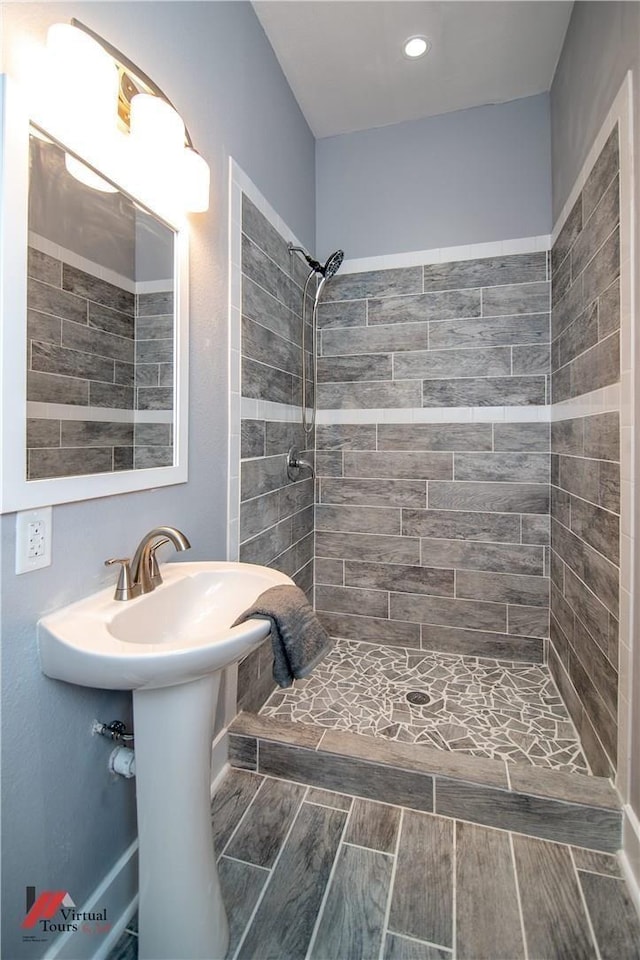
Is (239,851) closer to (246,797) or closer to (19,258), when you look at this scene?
(246,797)

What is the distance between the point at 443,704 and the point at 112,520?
167cm

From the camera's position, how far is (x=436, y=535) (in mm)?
2514

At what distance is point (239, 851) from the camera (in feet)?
4.45

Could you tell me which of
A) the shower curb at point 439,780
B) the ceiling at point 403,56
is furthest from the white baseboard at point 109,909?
the ceiling at point 403,56

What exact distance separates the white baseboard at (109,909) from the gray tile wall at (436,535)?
1599 mm

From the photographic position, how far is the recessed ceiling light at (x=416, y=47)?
1.99 m

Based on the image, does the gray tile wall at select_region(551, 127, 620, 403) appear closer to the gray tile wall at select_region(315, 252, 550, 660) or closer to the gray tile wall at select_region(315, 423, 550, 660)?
the gray tile wall at select_region(315, 252, 550, 660)

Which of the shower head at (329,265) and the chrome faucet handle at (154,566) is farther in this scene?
the shower head at (329,265)

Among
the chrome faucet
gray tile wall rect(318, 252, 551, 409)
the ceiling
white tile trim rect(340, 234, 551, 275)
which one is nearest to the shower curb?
the chrome faucet

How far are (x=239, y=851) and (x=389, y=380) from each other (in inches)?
85.8

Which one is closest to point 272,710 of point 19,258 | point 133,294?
point 133,294

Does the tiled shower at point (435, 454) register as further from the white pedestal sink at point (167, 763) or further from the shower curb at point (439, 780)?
the white pedestal sink at point (167, 763)

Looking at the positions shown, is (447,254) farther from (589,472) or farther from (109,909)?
(109,909)

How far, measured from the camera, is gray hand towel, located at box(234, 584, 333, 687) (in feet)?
3.24
